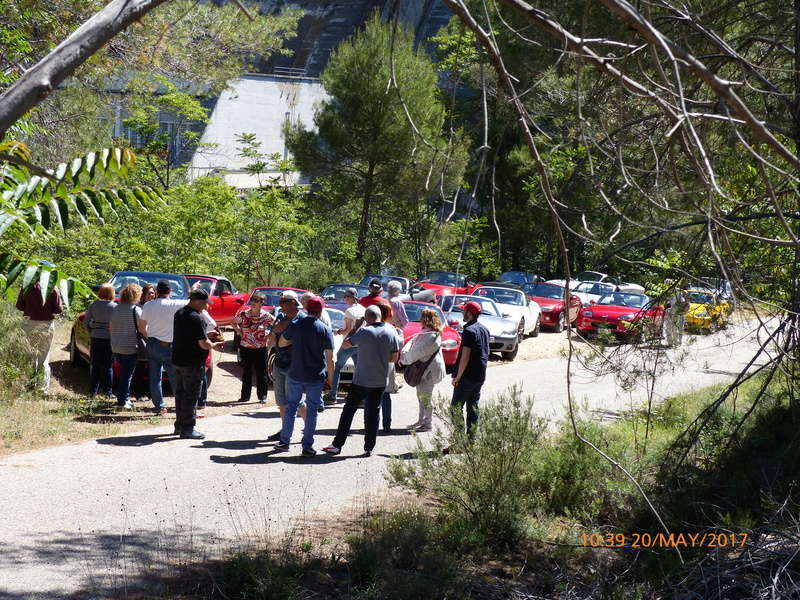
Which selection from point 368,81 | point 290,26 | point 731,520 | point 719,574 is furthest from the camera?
point 368,81

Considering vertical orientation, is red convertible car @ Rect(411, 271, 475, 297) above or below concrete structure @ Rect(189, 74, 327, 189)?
below

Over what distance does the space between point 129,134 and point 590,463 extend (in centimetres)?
3246

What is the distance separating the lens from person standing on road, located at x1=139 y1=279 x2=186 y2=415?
11.8 m

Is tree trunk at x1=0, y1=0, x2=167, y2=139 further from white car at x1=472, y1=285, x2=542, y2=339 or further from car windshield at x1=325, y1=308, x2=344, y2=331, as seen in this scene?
white car at x1=472, y1=285, x2=542, y2=339

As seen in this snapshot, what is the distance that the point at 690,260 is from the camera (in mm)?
8453

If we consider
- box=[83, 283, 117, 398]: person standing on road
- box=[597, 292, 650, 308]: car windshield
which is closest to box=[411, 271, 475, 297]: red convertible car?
box=[597, 292, 650, 308]: car windshield

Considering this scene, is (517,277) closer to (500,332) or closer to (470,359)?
(500,332)

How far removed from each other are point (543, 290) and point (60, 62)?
28.4 metres

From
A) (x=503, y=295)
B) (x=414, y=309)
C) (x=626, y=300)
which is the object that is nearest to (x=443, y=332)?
(x=414, y=309)

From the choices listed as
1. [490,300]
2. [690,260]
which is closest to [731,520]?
[690,260]

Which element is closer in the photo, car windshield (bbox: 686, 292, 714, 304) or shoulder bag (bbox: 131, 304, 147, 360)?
car windshield (bbox: 686, 292, 714, 304)

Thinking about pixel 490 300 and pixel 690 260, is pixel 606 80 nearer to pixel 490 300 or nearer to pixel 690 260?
pixel 690 260

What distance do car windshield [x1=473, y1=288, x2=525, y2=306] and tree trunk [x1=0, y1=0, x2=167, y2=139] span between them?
23144 mm
